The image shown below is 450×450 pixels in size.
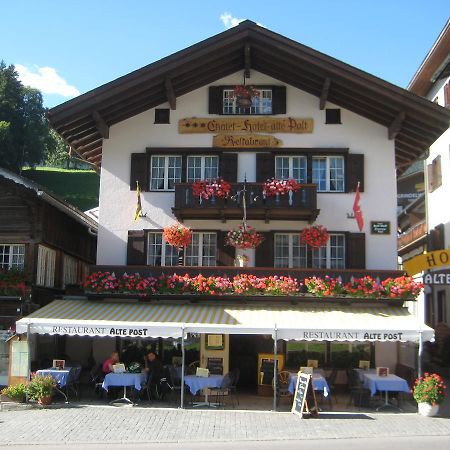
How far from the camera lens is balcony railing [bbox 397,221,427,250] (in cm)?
3067

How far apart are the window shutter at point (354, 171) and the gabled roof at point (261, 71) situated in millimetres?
1374

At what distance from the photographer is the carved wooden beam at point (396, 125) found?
20.3 m

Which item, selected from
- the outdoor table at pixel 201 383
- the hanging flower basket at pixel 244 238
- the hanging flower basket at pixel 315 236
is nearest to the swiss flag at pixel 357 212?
the hanging flower basket at pixel 315 236

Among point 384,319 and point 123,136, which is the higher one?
point 123,136

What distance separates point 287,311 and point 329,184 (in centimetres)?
474

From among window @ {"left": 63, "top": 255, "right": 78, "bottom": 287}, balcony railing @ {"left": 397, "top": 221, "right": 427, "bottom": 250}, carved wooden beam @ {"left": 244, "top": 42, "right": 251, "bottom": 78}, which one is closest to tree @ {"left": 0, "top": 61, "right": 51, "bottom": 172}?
balcony railing @ {"left": 397, "top": 221, "right": 427, "bottom": 250}

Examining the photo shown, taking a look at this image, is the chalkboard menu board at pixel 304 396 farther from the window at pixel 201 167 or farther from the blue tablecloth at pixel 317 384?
the window at pixel 201 167

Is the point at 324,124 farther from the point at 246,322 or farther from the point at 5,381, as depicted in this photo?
the point at 5,381

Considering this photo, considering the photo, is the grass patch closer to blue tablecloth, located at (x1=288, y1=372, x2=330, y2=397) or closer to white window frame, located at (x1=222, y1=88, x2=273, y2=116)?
white window frame, located at (x1=222, y1=88, x2=273, y2=116)

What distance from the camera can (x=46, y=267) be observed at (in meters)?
21.7

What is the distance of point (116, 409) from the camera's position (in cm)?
1650

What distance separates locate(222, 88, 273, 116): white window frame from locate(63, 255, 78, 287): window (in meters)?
8.04

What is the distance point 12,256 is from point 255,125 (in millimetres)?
8890

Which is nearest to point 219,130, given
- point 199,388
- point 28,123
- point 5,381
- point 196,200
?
point 196,200
